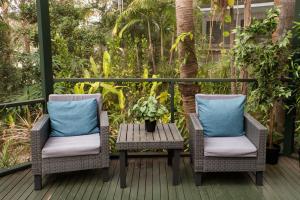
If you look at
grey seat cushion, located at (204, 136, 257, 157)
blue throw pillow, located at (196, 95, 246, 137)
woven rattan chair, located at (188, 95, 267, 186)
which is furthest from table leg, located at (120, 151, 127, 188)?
blue throw pillow, located at (196, 95, 246, 137)

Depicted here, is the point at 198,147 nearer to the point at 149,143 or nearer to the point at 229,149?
the point at 229,149

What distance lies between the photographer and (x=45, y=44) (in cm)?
374

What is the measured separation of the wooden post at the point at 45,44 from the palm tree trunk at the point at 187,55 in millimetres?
1794

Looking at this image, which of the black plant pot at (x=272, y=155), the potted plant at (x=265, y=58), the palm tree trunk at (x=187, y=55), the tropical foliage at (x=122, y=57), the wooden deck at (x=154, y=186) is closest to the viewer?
the wooden deck at (x=154, y=186)

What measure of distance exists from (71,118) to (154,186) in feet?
3.91

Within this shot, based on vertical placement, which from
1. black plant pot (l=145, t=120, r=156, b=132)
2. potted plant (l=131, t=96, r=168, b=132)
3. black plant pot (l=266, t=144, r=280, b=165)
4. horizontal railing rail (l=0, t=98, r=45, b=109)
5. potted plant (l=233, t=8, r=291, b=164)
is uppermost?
potted plant (l=233, t=8, r=291, b=164)

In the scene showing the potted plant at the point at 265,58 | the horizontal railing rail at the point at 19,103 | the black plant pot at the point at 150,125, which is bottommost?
the black plant pot at the point at 150,125

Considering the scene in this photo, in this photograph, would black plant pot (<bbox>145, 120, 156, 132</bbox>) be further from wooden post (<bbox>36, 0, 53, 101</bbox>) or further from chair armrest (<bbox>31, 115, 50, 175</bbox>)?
wooden post (<bbox>36, 0, 53, 101</bbox>)

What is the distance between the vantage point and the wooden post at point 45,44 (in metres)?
3.65

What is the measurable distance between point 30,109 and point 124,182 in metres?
2.01

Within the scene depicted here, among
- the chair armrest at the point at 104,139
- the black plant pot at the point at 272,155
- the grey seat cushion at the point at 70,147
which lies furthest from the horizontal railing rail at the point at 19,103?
the black plant pot at the point at 272,155

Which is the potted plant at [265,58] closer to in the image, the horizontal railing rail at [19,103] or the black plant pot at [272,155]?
the black plant pot at [272,155]

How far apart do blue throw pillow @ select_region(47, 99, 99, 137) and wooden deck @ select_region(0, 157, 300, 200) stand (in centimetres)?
49

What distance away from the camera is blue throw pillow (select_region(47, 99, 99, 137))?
3518 mm
